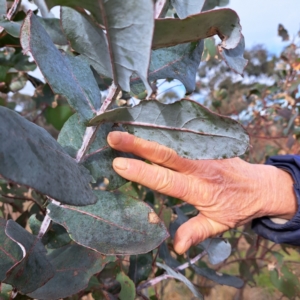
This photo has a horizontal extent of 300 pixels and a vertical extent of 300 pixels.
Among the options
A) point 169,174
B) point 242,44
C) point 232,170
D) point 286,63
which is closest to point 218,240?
point 232,170

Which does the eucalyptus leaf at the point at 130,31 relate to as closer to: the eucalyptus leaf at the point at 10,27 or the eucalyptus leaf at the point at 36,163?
the eucalyptus leaf at the point at 36,163

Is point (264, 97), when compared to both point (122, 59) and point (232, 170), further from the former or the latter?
point (122, 59)

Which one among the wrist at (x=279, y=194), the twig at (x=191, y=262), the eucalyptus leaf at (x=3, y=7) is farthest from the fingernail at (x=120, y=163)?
the wrist at (x=279, y=194)

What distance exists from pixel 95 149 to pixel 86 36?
206mm

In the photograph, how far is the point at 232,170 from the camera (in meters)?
0.92

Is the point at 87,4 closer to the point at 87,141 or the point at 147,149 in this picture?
the point at 87,141

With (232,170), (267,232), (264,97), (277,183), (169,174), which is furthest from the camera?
(264,97)

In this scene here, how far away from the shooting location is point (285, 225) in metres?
1.09

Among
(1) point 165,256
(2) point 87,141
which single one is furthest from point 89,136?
(1) point 165,256

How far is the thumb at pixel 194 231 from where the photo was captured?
2.76 ft

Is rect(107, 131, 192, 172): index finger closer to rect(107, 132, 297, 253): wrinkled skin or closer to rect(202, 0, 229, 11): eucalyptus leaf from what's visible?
rect(107, 132, 297, 253): wrinkled skin

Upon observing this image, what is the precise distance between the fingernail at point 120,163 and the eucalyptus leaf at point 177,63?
15 centimetres

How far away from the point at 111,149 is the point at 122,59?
24cm

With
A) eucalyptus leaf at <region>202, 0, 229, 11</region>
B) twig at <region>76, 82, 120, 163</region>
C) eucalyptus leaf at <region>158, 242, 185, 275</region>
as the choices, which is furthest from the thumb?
eucalyptus leaf at <region>202, 0, 229, 11</region>
